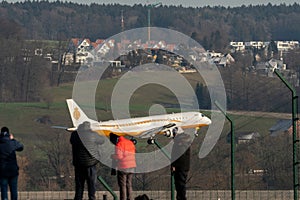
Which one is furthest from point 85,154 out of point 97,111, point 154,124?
point 97,111

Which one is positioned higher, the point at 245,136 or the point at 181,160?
the point at 181,160

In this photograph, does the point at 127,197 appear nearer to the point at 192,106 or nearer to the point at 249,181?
the point at 249,181

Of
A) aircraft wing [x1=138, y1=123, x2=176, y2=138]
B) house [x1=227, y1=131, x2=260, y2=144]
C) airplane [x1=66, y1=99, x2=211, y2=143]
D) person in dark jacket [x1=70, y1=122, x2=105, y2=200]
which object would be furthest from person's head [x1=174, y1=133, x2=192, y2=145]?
aircraft wing [x1=138, y1=123, x2=176, y2=138]

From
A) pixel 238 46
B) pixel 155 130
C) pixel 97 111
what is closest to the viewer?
pixel 155 130

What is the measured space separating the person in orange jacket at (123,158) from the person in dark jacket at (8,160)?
1.57m

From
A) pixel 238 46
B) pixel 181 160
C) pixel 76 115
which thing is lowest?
pixel 76 115

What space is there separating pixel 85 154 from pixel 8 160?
3.97ft

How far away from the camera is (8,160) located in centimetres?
1548

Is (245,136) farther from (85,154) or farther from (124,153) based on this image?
(85,154)

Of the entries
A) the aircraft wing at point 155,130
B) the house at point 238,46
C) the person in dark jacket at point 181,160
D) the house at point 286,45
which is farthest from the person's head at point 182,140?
the house at point 238,46

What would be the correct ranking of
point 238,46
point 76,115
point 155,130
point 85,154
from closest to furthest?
point 85,154
point 155,130
point 76,115
point 238,46

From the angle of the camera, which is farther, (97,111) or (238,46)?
(238,46)

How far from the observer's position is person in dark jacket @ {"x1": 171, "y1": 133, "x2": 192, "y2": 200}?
1584 centimetres

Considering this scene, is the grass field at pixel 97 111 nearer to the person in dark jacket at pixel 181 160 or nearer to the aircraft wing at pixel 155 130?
the aircraft wing at pixel 155 130
